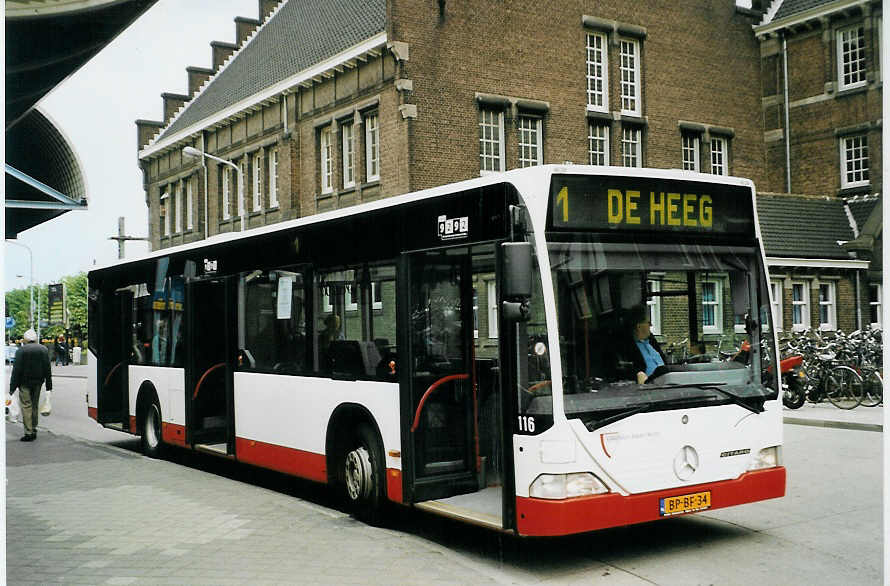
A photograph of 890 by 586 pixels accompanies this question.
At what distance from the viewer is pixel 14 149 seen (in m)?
10.1

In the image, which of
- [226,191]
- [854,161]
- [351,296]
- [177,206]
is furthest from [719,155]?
[351,296]

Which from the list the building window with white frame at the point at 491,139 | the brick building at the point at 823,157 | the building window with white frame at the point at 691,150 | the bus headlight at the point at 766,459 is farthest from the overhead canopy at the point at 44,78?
the building window with white frame at the point at 691,150

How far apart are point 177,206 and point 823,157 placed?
27.0 metres

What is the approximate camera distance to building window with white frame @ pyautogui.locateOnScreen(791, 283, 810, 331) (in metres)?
28.5

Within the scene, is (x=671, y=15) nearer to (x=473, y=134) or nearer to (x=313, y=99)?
Answer: (x=473, y=134)

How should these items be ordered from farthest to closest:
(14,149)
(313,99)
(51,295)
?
(313,99)
(51,295)
(14,149)

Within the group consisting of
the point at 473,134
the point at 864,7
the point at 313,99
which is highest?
the point at 864,7

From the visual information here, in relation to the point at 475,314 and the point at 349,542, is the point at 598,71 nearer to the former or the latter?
the point at 475,314

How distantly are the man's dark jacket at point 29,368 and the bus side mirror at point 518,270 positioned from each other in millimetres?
11839

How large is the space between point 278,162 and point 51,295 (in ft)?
34.3

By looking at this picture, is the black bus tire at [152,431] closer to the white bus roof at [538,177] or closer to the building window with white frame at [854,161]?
the white bus roof at [538,177]

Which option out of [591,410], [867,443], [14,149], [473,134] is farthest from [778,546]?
[473,134]

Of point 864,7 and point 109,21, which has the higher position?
point 864,7

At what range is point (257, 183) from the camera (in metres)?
36.4
